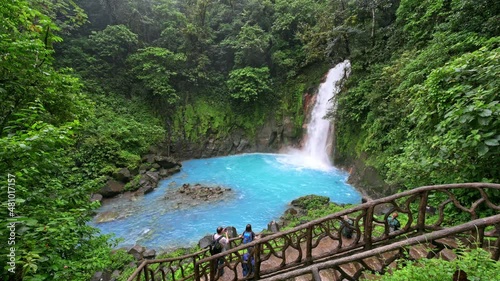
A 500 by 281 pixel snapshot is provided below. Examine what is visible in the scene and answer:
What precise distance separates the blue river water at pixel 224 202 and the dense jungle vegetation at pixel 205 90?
83.6 inches

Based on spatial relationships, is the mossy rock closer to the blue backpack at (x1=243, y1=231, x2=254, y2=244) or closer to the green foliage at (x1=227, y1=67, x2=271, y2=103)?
the blue backpack at (x1=243, y1=231, x2=254, y2=244)

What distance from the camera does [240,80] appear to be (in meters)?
20.5

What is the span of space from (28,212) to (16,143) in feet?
3.80

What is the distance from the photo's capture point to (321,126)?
57.8ft

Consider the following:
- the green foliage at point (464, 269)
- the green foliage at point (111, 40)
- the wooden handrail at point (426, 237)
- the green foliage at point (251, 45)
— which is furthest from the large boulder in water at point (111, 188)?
the green foliage at point (251, 45)

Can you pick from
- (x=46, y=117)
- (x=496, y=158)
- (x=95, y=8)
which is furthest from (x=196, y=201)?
(x=95, y=8)

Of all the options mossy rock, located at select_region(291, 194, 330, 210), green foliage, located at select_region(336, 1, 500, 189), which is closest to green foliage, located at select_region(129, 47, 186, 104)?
mossy rock, located at select_region(291, 194, 330, 210)

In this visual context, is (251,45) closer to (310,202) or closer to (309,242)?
(310,202)

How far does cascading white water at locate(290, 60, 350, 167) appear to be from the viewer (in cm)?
1673

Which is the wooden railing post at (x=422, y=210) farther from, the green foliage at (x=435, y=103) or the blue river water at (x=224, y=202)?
the blue river water at (x=224, y=202)

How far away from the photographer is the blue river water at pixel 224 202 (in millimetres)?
9430

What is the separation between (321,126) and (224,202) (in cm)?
967

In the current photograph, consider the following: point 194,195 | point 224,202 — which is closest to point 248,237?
point 224,202

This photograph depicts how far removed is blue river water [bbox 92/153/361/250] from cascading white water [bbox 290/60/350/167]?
1.14 m
